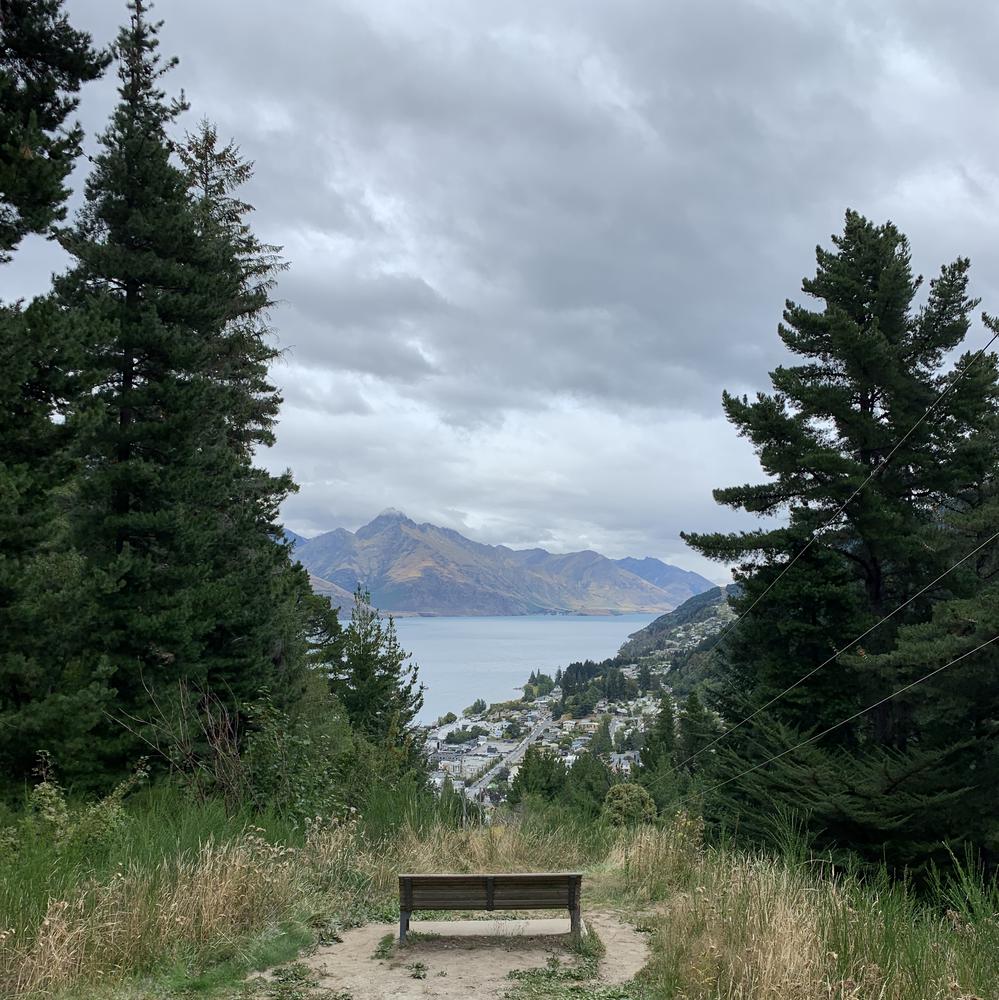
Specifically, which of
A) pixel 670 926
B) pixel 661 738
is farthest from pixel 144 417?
pixel 661 738

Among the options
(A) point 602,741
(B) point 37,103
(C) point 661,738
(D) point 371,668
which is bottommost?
(A) point 602,741

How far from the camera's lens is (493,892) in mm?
5316

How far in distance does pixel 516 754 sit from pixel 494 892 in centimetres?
7038

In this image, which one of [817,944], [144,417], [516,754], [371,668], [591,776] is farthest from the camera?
[516,754]

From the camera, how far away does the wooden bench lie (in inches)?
208

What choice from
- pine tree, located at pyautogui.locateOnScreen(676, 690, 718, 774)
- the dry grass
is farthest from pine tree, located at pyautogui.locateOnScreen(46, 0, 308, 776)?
pine tree, located at pyautogui.locateOnScreen(676, 690, 718, 774)

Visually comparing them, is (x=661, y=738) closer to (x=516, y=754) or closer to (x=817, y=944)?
(x=516, y=754)

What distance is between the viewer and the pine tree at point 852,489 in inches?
625

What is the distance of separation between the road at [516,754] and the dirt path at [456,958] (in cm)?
3242

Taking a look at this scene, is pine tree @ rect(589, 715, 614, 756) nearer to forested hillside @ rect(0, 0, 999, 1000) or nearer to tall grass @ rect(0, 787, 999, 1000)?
forested hillside @ rect(0, 0, 999, 1000)

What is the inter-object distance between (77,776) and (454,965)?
334 inches

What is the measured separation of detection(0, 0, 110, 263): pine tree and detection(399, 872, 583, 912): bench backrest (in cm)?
852

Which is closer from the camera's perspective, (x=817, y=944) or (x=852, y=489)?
(x=817, y=944)

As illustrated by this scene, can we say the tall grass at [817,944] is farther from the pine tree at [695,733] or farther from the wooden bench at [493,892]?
the pine tree at [695,733]
